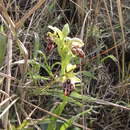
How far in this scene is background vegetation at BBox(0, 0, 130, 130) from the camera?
1112 mm

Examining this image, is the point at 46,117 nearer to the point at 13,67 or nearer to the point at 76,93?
the point at 76,93

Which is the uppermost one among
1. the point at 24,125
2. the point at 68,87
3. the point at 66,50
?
the point at 66,50

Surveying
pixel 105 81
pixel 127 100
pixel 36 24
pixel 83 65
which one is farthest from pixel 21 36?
pixel 127 100

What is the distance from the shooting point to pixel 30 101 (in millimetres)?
1253

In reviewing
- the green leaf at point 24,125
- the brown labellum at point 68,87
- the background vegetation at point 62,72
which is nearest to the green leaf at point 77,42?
the background vegetation at point 62,72

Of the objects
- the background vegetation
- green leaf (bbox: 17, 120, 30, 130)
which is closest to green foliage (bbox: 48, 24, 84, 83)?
the background vegetation

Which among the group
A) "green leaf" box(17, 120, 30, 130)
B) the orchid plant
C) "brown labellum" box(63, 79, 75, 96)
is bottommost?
"green leaf" box(17, 120, 30, 130)

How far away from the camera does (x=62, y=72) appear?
1096 millimetres

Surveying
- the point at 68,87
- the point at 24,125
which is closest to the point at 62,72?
the point at 68,87

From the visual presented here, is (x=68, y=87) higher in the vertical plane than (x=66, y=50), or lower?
lower

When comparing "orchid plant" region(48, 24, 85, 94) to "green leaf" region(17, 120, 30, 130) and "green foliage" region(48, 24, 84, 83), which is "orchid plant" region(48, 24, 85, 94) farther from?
"green leaf" region(17, 120, 30, 130)

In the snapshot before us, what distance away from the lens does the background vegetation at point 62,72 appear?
111cm

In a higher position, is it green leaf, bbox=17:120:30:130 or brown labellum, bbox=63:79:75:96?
brown labellum, bbox=63:79:75:96

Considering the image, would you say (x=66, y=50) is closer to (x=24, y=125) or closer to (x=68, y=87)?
(x=68, y=87)
